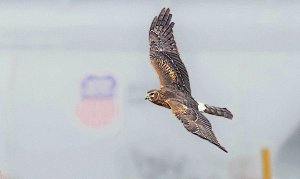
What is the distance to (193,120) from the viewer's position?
2898mm

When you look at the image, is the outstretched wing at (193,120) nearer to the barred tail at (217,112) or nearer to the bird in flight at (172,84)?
the bird in flight at (172,84)

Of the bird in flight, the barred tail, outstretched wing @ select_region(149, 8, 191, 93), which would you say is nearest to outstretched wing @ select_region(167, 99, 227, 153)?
the bird in flight

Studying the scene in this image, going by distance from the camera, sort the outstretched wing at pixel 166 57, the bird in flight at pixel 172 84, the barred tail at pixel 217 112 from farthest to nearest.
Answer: the outstretched wing at pixel 166 57
the barred tail at pixel 217 112
the bird in flight at pixel 172 84

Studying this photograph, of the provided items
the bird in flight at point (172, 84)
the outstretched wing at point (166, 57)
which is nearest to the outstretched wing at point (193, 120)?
the bird in flight at point (172, 84)

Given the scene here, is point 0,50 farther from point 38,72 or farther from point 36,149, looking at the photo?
point 36,149

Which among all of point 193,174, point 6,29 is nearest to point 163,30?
point 193,174

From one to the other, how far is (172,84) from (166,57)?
17 centimetres

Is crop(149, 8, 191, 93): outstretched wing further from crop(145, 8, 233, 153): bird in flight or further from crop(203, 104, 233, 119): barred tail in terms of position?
crop(203, 104, 233, 119): barred tail

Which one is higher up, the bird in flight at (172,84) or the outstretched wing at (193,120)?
the bird in flight at (172,84)

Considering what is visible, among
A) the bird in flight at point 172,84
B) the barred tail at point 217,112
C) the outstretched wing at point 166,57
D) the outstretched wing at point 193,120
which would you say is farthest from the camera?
the outstretched wing at point 166,57

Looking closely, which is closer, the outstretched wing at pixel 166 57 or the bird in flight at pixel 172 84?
the bird in flight at pixel 172 84

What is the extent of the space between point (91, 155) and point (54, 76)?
2.49 ft

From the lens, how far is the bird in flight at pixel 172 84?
117 inches

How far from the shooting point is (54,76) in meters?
5.70
